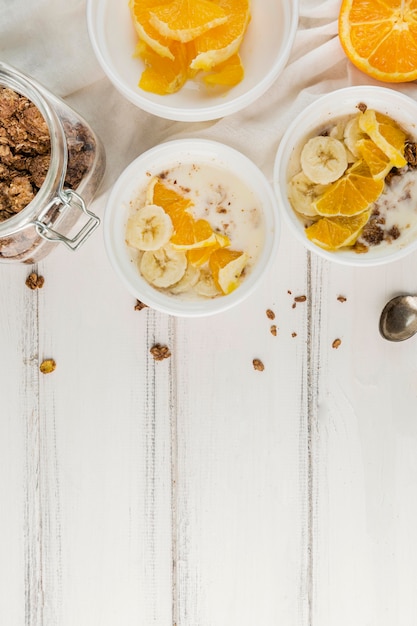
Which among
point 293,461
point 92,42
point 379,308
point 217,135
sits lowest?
point 293,461

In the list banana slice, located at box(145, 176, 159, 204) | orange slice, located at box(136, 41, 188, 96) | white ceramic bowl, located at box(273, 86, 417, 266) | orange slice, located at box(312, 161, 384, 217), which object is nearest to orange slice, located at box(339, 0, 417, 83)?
white ceramic bowl, located at box(273, 86, 417, 266)

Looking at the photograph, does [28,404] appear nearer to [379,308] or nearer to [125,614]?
[125,614]

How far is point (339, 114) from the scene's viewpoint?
1141 millimetres

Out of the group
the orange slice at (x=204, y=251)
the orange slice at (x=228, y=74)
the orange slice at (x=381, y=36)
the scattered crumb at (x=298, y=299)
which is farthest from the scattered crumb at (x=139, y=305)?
the orange slice at (x=381, y=36)

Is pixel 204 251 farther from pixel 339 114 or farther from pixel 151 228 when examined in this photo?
pixel 339 114

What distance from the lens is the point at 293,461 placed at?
4.05ft

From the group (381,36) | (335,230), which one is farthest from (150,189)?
(381,36)

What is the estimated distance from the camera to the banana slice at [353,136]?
3.65ft

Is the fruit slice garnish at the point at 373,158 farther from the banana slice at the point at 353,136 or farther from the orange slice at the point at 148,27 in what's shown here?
the orange slice at the point at 148,27

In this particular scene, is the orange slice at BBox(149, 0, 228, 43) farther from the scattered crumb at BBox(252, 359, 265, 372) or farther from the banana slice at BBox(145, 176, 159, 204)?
the scattered crumb at BBox(252, 359, 265, 372)

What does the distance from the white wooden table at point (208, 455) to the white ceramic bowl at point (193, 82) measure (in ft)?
0.79

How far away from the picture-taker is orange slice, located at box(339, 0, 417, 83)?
3.54 ft

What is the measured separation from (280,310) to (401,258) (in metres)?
0.21

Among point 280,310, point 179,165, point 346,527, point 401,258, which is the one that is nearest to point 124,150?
point 179,165
